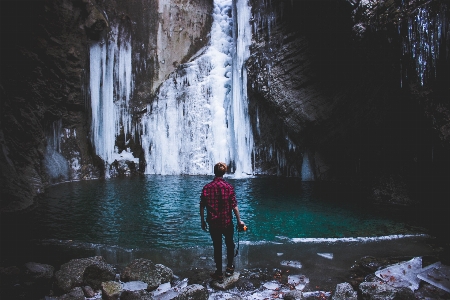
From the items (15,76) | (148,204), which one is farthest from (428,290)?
(15,76)

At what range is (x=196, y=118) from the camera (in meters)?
22.8

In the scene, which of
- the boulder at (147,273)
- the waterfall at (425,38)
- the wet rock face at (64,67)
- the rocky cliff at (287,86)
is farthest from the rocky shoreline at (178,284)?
the wet rock face at (64,67)

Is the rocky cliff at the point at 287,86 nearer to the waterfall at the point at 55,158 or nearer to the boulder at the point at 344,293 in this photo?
the waterfall at the point at 55,158

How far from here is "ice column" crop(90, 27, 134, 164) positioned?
2036 cm

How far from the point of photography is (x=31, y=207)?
35.6ft

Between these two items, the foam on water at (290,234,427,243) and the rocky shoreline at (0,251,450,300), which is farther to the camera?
the foam on water at (290,234,427,243)

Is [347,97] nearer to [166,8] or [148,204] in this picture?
[148,204]

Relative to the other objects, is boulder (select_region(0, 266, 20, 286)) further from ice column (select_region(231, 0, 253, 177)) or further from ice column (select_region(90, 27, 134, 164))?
ice column (select_region(90, 27, 134, 164))

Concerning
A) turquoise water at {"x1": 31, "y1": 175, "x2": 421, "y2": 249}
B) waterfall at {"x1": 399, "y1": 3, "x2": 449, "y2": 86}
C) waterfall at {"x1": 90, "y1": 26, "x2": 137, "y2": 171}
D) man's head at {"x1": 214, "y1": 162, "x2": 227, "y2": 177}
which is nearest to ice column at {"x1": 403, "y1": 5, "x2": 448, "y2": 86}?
waterfall at {"x1": 399, "y1": 3, "x2": 449, "y2": 86}

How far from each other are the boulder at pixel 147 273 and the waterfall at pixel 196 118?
15.6 m

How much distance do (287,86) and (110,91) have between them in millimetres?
11692

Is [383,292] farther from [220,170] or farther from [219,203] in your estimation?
[220,170]

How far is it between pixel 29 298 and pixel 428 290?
5.40 meters

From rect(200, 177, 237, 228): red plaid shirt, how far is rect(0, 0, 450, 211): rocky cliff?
6.38 metres
